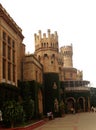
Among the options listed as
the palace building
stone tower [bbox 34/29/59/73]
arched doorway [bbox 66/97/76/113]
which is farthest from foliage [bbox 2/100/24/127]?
arched doorway [bbox 66/97/76/113]

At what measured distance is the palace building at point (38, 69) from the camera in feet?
104

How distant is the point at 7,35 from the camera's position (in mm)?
32469

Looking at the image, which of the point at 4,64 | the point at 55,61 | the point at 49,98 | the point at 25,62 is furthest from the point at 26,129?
the point at 55,61

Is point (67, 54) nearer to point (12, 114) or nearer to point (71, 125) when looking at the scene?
point (71, 125)

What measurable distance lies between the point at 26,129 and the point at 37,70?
2160cm

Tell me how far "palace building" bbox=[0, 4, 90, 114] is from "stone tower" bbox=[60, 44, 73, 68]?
1703 cm

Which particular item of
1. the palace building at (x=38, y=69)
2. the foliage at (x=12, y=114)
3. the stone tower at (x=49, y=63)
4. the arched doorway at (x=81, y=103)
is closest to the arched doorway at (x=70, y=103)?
the palace building at (x=38, y=69)

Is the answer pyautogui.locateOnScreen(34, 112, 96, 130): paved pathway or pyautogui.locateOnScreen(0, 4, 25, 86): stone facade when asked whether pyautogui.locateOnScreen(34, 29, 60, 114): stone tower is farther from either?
pyautogui.locateOnScreen(0, 4, 25, 86): stone facade

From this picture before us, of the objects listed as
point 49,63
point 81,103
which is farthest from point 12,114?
point 81,103

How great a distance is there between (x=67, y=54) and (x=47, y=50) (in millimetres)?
37429

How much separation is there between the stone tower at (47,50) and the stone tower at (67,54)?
1359 inches

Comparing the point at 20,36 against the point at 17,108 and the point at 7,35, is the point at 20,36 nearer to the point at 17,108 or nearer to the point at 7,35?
the point at 7,35

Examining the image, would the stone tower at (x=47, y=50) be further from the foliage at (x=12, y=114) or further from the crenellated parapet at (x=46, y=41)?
the foliage at (x=12, y=114)

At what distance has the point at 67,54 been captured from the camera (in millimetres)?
89938
